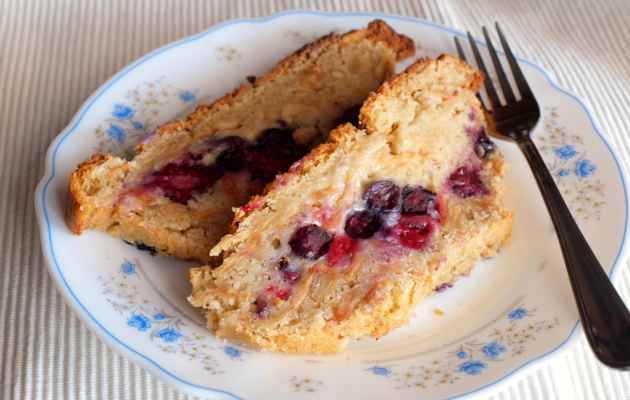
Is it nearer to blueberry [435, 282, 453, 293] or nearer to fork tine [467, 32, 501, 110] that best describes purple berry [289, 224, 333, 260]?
blueberry [435, 282, 453, 293]

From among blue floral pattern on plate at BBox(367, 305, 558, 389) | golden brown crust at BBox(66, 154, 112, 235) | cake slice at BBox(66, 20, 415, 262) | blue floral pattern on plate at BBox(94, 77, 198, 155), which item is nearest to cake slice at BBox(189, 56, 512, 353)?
blue floral pattern on plate at BBox(367, 305, 558, 389)

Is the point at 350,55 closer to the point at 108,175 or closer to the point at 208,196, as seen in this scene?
the point at 208,196

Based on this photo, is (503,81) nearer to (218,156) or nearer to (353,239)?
(353,239)

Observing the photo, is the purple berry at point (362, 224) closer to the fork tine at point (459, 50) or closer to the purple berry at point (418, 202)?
the purple berry at point (418, 202)

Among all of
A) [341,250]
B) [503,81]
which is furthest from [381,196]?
[503,81]

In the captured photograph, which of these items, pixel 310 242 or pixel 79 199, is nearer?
pixel 310 242
